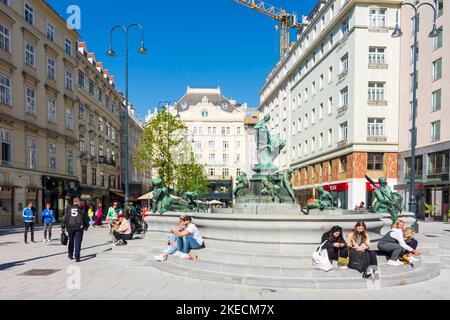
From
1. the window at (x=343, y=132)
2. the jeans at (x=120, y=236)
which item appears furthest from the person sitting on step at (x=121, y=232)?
the window at (x=343, y=132)

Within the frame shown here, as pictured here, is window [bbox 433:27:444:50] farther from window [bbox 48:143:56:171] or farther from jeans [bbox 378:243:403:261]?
window [bbox 48:143:56:171]

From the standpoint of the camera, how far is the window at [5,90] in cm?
2252

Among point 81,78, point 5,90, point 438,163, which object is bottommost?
point 438,163

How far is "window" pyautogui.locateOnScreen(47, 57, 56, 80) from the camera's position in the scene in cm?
2828

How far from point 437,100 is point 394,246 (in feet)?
83.8

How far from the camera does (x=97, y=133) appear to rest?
39.1 m

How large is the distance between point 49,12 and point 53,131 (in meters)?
10.3

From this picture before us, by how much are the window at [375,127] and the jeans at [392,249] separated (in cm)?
2486

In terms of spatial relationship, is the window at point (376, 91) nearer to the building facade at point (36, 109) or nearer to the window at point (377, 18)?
the window at point (377, 18)

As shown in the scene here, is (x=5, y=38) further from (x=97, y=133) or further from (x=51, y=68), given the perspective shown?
(x=97, y=133)

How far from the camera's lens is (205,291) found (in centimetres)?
625

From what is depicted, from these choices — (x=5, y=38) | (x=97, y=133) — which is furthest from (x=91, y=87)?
(x=5, y=38)
